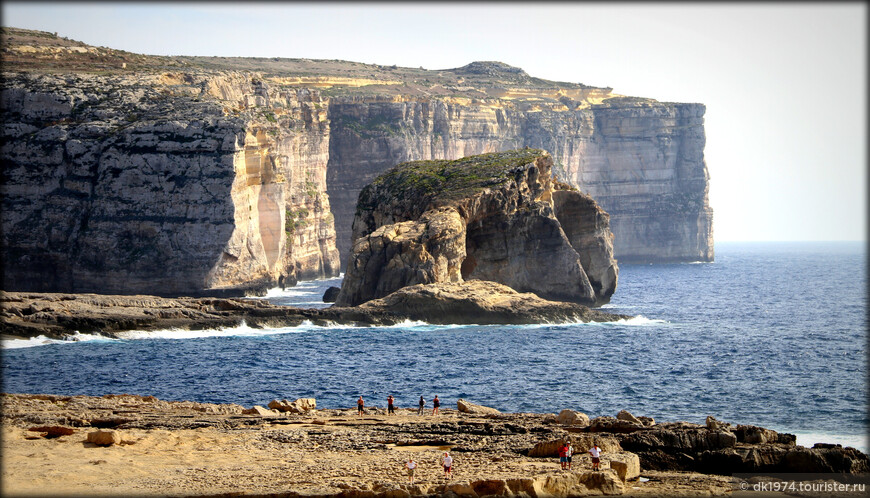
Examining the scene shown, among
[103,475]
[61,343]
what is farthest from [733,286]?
[103,475]

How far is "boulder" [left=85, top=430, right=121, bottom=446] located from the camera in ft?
107

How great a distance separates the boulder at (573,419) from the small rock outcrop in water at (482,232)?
37.3 metres

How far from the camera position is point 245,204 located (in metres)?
90.0

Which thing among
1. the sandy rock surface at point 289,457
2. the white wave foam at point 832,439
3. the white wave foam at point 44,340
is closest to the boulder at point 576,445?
the sandy rock surface at point 289,457

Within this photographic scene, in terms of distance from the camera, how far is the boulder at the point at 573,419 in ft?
119

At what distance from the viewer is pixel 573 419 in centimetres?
3641

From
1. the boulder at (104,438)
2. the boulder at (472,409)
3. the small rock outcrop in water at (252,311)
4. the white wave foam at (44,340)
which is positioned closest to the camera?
the boulder at (104,438)

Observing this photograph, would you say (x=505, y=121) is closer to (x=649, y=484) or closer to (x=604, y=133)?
(x=604, y=133)

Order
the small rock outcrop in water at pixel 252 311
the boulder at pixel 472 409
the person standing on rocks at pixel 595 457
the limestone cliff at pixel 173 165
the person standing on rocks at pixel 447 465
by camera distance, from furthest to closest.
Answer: the limestone cliff at pixel 173 165 < the small rock outcrop in water at pixel 252 311 < the boulder at pixel 472 409 < the person standing on rocks at pixel 595 457 < the person standing on rocks at pixel 447 465

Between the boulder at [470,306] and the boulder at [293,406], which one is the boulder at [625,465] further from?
the boulder at [470,306]

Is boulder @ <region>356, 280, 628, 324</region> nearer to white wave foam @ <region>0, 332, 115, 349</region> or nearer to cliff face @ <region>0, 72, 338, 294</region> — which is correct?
white wave foam @ <region>0, 332, 115, 349</region>

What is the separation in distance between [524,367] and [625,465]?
93.7 ft

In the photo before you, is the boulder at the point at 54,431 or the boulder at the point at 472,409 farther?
the boulder at the point at 472,409

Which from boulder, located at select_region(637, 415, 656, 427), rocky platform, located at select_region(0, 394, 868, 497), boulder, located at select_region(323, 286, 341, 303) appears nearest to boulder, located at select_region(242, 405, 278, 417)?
rocky platform, located at select_region(0, 394, 868, 497)
